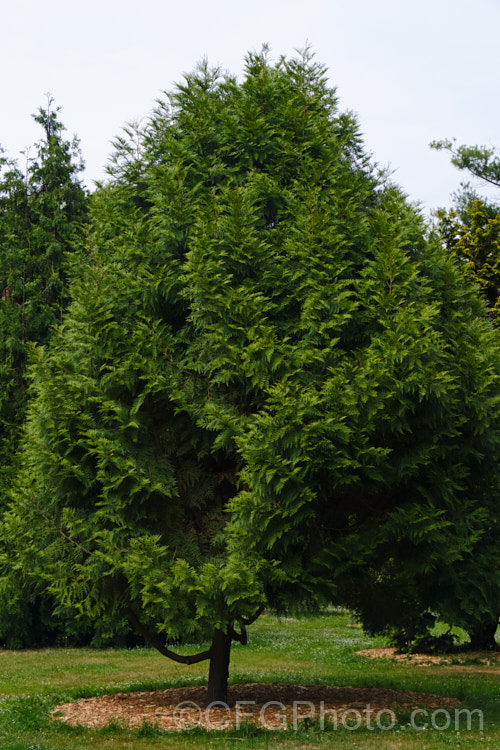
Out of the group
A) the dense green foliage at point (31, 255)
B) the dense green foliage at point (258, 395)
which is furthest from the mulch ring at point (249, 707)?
the dense green foliage at point (31, 255)

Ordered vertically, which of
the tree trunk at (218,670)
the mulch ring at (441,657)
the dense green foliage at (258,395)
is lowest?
the mulch ring at (441,657)

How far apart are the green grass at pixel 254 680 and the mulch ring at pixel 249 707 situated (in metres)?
0.35

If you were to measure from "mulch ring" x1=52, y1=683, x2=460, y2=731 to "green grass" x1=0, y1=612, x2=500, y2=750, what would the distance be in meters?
0.35

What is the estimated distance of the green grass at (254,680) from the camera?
22.6ft

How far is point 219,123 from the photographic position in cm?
A: 907

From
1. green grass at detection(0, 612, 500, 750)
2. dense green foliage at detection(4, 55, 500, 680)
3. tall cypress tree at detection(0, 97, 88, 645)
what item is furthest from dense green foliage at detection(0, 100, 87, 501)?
dense green foliage at detection(4, 55, 500, 680)

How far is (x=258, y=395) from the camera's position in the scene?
7.86 m

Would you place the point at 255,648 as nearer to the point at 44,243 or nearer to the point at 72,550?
the point at 72,550

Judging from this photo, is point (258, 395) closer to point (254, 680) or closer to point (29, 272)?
point (254, 680)

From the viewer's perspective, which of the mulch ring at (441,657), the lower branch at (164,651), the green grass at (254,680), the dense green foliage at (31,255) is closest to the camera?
the green grass at (254,680)

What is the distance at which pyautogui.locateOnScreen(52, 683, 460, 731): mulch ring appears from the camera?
311 inches

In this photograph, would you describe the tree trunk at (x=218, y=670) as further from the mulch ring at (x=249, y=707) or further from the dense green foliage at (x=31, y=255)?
the dense green foliage at (x=31, y=255)

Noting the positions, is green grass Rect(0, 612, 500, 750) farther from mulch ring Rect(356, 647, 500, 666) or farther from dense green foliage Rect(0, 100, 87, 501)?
dense green foliage Rect(0, 100, 87, 501)

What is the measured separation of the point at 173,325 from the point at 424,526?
144 inches
